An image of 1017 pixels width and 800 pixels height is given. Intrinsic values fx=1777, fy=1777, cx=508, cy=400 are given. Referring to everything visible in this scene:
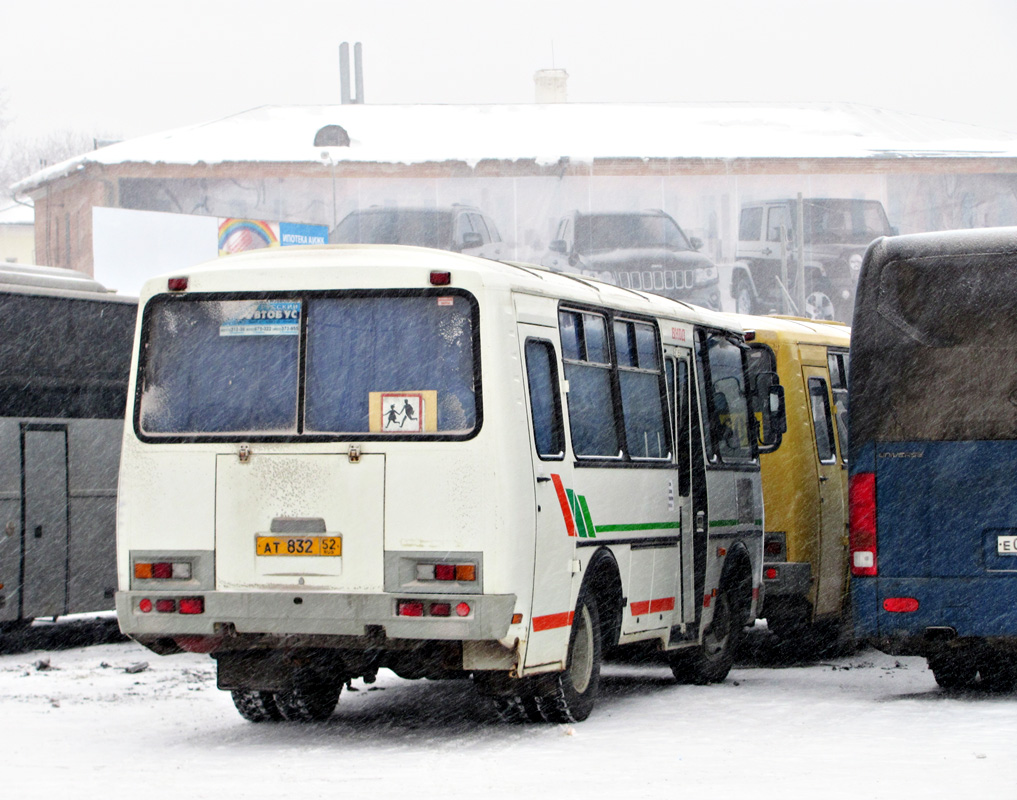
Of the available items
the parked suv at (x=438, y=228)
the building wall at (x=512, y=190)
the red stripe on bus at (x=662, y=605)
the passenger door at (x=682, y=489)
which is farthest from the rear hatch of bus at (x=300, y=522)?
the building wall at (x=512, y=190)

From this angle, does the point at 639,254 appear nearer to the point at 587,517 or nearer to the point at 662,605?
the point at 662,605

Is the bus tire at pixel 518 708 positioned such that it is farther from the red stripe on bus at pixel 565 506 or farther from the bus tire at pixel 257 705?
the bus tire at pixel 257 705

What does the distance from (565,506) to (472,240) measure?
43.6 metres

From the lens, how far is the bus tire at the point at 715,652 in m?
13.0

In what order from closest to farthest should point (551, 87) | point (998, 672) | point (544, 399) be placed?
point (544, 399), point (998, 672), point (551, 87)

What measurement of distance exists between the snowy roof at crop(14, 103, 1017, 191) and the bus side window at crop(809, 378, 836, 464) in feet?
128

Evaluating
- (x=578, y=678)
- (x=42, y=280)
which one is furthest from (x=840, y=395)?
(x=42, y=280)

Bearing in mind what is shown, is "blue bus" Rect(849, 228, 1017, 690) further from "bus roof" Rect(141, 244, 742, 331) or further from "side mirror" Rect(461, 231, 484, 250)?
"side mirror" Rect(461, 231, 484, 250)

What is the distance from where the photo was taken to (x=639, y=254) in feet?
168

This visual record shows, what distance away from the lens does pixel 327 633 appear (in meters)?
9.49

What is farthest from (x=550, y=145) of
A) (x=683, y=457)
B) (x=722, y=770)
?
(x=722, y=770)

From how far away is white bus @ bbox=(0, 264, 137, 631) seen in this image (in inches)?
616

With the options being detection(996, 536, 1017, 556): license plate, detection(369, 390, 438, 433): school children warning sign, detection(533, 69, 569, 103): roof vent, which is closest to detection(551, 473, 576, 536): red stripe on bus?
detection(369, 390, 438, 433): school children warning sign

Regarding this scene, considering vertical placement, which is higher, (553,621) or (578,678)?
(553,621)
